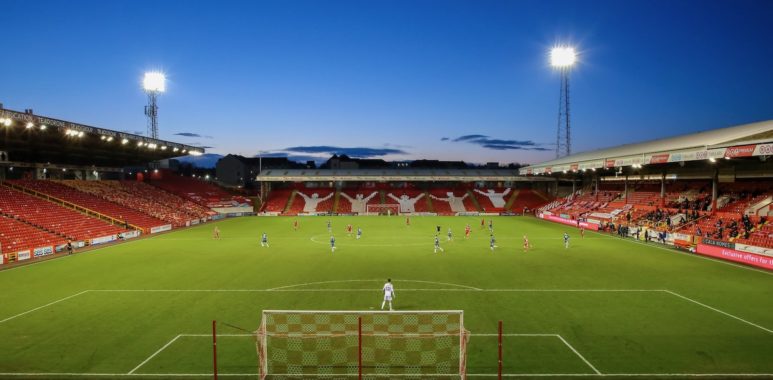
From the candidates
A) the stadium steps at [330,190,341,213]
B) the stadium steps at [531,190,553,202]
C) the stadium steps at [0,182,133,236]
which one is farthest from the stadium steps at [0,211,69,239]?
the stadium steps at [531,190,553,202]

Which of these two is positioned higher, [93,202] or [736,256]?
[93,202]

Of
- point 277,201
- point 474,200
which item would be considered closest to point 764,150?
point 474,200

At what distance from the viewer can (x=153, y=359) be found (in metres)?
11.8

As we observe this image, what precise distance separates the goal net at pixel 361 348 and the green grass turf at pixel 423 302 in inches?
29.4

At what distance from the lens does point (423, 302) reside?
17.3 m

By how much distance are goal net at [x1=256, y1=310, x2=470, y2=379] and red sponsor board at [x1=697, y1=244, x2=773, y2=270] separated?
22.0m

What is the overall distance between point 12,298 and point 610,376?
23803 mm

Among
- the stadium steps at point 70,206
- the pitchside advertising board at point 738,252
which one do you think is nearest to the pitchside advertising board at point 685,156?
the pitchside advertising board at point 738,252

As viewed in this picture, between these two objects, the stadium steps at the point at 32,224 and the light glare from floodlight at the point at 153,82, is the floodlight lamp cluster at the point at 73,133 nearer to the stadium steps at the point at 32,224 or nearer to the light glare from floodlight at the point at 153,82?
the stadium steps at the point at 32,224

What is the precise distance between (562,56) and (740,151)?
105 feet

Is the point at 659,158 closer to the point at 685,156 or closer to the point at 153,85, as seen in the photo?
the point at 685,156

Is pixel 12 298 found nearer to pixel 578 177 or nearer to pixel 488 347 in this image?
pixel 488 347

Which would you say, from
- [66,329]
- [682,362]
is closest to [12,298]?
[66,329]

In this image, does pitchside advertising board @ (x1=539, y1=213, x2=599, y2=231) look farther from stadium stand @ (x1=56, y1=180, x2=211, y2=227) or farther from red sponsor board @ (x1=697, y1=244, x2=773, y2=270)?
stadium stand @ (x1=56, y1=180, x2=211, y2=227)
